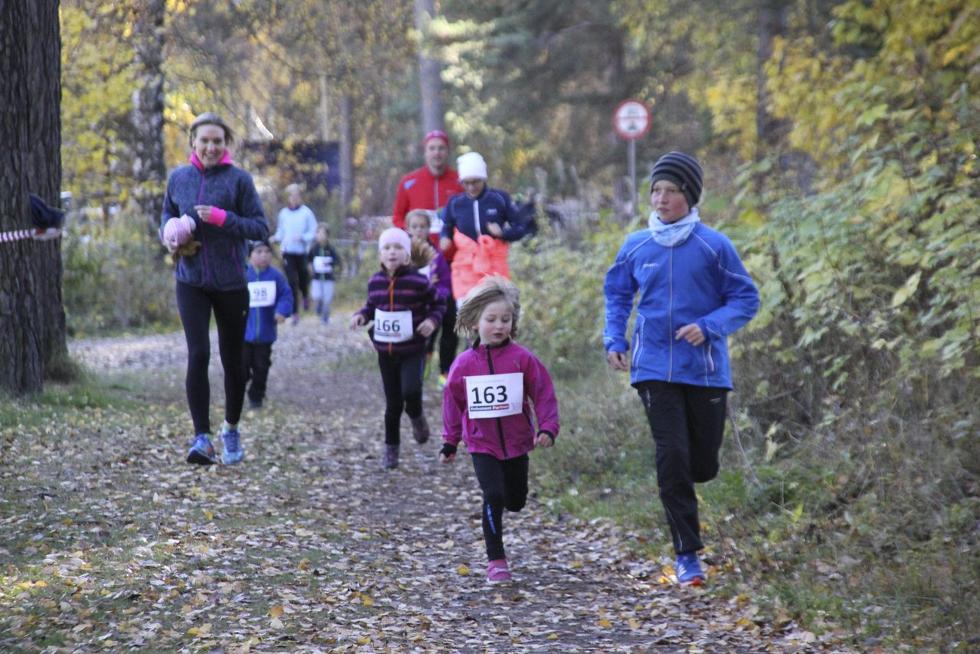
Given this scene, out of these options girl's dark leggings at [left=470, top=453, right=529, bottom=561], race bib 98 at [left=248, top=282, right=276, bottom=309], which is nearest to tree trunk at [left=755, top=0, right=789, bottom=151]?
race bib 98 at [left=248, top=282, right=276, bottom=309]

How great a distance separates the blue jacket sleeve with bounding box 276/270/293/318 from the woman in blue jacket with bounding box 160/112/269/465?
3.39 m

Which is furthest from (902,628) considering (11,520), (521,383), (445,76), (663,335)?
Answer: (445,76)

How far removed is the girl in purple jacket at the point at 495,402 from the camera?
6.98 metres

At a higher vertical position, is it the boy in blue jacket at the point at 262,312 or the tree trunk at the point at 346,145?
the tree trunk at the point at 346,145

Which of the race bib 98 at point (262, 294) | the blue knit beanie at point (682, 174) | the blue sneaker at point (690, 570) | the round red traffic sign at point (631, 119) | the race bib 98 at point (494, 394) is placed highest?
the round red traffic sign at point (631, 119)

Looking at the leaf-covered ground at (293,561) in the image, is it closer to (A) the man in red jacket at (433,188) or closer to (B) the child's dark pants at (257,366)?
(B) the child's dark pants at (257,366)

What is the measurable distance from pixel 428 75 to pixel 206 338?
2255cm

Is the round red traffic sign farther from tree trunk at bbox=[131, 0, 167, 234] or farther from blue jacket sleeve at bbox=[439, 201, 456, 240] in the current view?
blue jacket sleeve at bbox=[439, 201, 456, 240]

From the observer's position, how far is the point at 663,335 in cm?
674

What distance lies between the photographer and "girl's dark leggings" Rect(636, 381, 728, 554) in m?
6.74

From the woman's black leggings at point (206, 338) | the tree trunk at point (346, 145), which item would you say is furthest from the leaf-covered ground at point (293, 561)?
the tree trunk at point (346, 145)

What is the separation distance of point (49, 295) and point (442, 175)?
397 centimetres

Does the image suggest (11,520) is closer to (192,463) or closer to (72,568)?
(72,568)

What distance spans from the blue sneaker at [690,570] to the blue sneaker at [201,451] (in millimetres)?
3755
